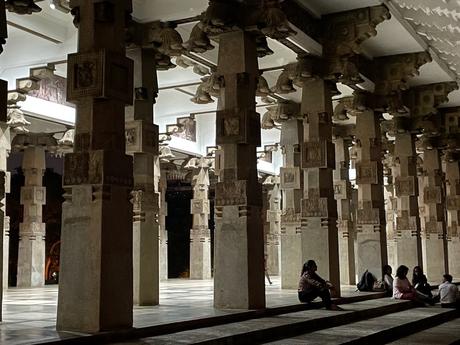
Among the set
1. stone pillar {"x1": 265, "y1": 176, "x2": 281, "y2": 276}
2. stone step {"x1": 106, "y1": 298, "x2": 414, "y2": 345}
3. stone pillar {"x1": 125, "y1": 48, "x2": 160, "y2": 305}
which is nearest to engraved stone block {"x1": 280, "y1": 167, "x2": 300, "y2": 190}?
stone step {"x1": 106, "y1": 298, "x2": 414, "y2": 345}

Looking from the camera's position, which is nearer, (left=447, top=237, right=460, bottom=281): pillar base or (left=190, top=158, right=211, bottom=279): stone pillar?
(left=447, top=237, right=460, bottom=281): pillar base

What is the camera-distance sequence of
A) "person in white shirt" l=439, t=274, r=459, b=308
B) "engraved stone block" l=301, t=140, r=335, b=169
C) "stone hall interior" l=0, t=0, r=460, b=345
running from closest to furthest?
"stone hall interior" l=0, t=0, r=460, b=345 → "person in white shirt" l=439, t=274, r=459, b=308 → "engraved stone block" l=301, t=140, r=335, b=169

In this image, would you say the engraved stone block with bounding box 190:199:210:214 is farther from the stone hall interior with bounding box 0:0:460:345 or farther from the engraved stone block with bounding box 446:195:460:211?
the engraved stone block with bounding box 446:195:460:211

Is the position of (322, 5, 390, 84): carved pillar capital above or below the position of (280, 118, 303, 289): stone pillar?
above

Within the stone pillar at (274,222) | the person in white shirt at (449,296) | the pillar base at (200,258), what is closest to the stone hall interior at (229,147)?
the person in white shirt at (449,296)

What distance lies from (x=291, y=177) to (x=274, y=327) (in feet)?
30.1

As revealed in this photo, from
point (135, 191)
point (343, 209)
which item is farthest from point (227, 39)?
point (343, 209)

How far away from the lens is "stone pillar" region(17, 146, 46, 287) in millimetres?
21859

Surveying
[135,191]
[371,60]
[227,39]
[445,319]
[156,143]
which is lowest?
[445,319]

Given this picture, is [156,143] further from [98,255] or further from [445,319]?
[445,319]

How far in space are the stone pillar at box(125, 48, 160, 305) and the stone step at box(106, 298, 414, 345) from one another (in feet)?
8.70

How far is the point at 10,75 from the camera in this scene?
14.9 metres

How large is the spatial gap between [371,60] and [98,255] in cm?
1073

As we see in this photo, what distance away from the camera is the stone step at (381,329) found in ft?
26.7
